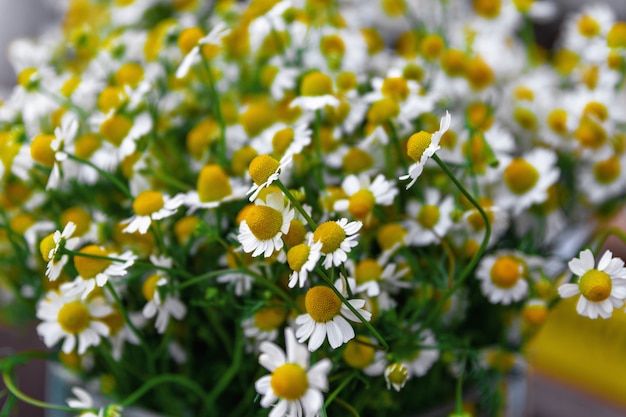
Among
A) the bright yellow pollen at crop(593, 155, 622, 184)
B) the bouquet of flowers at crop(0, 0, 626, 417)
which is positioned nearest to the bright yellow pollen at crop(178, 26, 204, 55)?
the bouquet of flowers at crop(0, 0, 626, 417)

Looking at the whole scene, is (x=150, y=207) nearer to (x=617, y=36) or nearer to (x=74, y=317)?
(x=74, y=317)

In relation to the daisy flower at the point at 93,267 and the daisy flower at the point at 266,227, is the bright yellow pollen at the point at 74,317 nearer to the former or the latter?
the daisy flower at the point at 93,267

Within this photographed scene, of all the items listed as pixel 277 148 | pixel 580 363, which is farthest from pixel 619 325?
pixel 277 148

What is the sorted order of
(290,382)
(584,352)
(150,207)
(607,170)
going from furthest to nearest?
(584,352) → (607,170) → (150,207) → (290,382)

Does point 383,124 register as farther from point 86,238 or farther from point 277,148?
Result: point 86,238

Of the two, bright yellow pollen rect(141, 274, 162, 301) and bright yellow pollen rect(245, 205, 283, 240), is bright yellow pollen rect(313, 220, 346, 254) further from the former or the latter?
bright yellow pollen rect(141, 274, 162, 301)

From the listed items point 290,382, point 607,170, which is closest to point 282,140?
point 290,382
